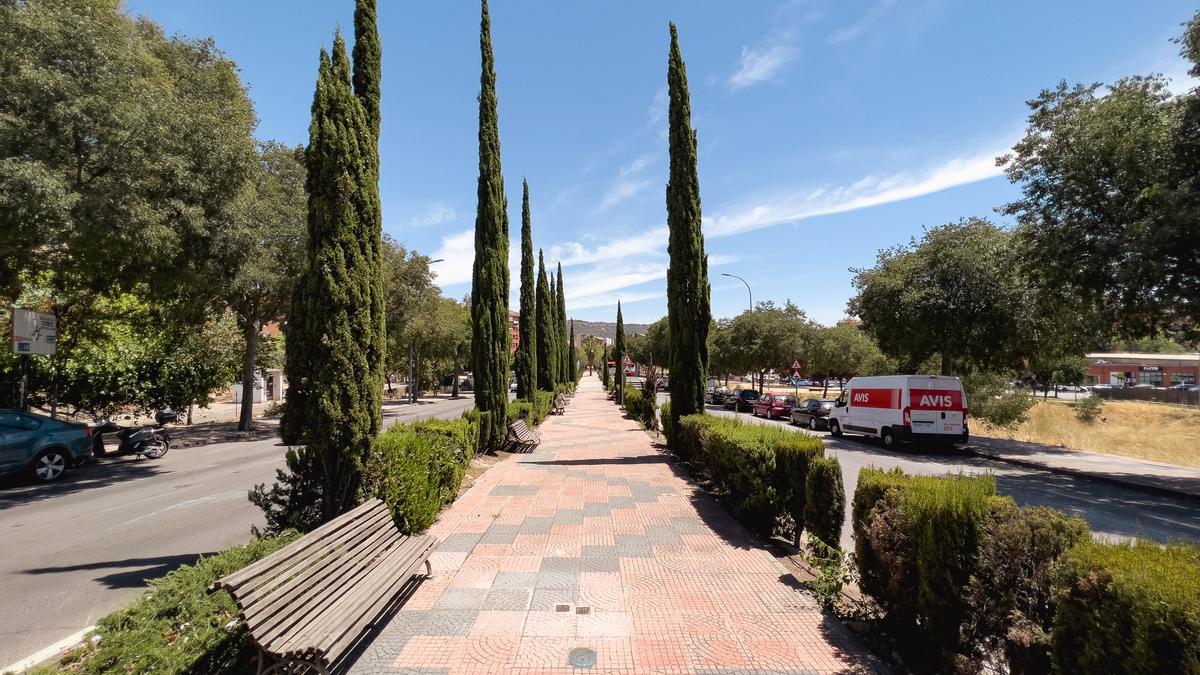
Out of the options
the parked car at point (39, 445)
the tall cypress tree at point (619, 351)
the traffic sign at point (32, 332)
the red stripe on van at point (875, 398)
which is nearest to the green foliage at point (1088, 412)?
the red stripe on van at point (875, 398)

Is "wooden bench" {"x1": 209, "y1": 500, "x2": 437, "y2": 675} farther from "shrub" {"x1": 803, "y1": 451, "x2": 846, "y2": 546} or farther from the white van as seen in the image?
the white van

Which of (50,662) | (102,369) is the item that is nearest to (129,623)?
(50,662)

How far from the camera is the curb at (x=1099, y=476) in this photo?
10.6 metres

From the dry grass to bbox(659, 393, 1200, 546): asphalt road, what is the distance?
25.4 ft

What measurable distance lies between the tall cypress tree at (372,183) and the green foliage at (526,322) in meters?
14.0

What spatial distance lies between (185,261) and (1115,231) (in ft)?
66.6

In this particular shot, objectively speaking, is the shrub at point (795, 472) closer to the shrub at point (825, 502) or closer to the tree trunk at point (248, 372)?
the shrub at point (825, 502)

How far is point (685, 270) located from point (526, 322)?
1017 centimetres

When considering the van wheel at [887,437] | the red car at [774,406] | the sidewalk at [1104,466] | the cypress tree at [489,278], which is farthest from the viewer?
the red car at [774,406]

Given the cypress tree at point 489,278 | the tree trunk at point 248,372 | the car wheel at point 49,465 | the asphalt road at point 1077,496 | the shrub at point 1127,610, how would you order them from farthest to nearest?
the tree trunk at point 248,372 < the cypress tree at point 489,278 < the car wheel at point 49,465 < the asphalt road at point 1077,496 < the shrub at point 1127,610

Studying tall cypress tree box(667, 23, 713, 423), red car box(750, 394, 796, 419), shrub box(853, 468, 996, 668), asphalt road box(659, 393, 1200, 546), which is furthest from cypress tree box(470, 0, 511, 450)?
red car box(750, 394, 796, 419)

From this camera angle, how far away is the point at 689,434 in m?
10.8

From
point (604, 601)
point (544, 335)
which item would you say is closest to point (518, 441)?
point (604, 601)

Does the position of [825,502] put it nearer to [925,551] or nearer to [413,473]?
[925,551]
